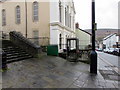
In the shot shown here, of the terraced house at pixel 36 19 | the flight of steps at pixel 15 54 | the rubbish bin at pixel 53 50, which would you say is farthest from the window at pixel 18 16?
the rubbish bin at pixel 53 50

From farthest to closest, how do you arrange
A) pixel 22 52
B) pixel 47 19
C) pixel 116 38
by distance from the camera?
pixel 116 38
pixel 47 19
pixel 22 52

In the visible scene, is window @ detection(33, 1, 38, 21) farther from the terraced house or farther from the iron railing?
the iron railing

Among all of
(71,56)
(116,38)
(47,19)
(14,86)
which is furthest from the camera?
(116,38)

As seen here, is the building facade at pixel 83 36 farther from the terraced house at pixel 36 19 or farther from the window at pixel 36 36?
the window at pixel 36 36

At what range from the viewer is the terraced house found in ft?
54.1

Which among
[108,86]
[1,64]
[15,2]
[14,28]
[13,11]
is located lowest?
[108,86]

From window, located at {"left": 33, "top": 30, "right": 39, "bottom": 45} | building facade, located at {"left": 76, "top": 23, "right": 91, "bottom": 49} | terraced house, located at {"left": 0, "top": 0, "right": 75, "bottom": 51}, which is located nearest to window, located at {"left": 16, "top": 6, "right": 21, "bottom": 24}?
terraced house, located at {"left": 0, "top": 0, "right": 75, "bottom": 51}

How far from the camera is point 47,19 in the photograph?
1673 centimetres

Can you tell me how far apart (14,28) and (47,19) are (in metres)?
5.90

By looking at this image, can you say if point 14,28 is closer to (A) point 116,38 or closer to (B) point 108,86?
(B) point 108,86

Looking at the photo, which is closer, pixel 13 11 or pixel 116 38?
pixel 13 11

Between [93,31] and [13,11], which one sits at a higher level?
[13,11]

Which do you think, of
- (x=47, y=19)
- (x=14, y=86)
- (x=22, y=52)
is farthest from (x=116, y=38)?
(x=14, y=86)

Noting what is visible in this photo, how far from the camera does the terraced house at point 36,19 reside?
1648 cm
